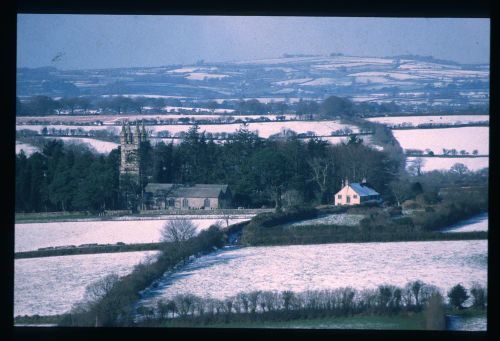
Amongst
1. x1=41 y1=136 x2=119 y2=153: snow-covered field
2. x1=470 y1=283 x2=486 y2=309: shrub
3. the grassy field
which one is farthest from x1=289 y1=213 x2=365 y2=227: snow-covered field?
x1=41 y1=136 x2=119 y2=153: snow-covered field

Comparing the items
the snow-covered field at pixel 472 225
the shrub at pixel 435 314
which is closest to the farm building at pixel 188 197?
the shrub at pixel 435 314

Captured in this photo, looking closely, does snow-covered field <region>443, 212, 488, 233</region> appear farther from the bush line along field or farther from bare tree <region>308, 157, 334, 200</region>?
the bush line along field

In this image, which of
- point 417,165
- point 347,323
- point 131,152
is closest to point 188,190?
point 131,152

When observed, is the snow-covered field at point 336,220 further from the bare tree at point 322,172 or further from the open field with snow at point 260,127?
the open field with snow at point 260,127

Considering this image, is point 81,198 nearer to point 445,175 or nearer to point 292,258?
point 292,258

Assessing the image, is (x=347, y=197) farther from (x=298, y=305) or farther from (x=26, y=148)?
(x=26, y=148)
